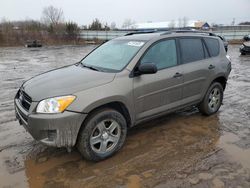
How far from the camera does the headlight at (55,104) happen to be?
3127 mm

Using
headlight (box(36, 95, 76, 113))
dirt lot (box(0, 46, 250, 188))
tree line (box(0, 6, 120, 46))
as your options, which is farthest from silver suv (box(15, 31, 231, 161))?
tree line (box(0, 6, 120, 46))

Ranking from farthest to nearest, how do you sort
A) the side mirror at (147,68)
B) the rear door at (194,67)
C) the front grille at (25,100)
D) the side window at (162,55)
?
the rear door at (194,67)
the side window at (162,55)
the side mirror at (147,68)
the front grille at (25,100)

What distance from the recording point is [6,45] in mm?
31203

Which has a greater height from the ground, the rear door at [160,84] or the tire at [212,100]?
the rear door at [160,84]

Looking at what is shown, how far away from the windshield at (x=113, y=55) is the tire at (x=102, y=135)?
2.61 ft

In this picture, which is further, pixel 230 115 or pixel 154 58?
pixel 230 115

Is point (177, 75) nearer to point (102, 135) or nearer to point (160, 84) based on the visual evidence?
point (160, 84)

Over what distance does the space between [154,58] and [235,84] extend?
539 cm

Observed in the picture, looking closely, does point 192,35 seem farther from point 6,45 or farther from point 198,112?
point 6,45

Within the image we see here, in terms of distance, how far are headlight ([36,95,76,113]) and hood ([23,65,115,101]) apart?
0.07m

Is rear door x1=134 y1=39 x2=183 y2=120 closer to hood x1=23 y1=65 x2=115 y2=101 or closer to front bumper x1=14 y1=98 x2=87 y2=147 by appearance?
hood x1=23 y1=65 x2=115 y2=101

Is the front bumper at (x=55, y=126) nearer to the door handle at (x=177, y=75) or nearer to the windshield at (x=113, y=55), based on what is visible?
the windshield at (x=113, y=55)

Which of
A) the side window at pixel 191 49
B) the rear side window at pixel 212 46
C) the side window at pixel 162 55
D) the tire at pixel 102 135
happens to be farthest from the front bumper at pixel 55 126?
the rear side window at pixel 212 46

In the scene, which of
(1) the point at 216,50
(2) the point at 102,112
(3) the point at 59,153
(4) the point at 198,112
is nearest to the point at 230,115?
(4) the point at 198,112
